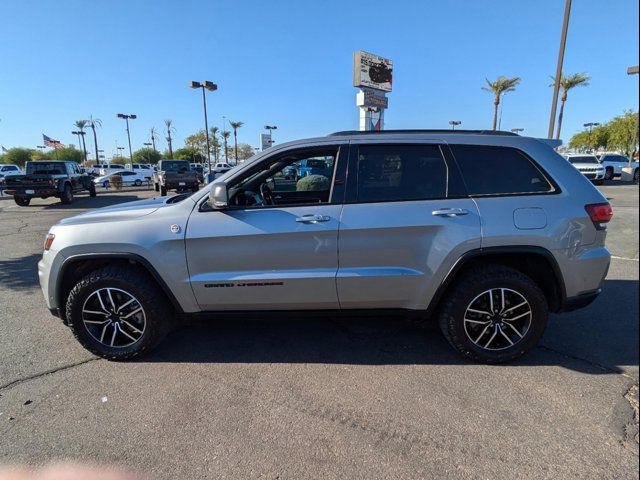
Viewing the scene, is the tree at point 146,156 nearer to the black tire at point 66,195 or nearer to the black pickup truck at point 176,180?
the black pickup truck at point 176,180

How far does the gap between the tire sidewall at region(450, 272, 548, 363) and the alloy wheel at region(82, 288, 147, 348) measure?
265 centimetres

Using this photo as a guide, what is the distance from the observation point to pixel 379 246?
125 inches

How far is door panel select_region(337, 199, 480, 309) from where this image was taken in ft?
10.3

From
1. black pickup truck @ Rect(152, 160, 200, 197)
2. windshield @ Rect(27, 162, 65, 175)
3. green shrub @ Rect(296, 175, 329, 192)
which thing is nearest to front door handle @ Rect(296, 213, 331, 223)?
green shrub @ Rect(296, 175, 329, 192)

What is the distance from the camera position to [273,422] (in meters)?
2.69

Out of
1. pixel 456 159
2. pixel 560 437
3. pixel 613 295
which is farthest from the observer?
pixel 613 295

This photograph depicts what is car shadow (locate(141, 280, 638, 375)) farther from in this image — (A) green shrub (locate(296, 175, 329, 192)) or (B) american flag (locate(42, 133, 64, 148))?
(B) american flag (locate(42, 133, 64, 148))

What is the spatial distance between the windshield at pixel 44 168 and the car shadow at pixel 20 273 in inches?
457

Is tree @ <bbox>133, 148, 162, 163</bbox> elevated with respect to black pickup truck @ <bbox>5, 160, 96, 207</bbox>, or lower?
elevated

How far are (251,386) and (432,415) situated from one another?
1354 millimetres

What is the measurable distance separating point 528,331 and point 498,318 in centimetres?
26

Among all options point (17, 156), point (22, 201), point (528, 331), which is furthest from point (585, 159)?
point (17, 156)

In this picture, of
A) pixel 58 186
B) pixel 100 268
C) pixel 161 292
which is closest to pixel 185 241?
pixel 161 292

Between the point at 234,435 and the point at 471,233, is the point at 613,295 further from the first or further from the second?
the point at 234,435
